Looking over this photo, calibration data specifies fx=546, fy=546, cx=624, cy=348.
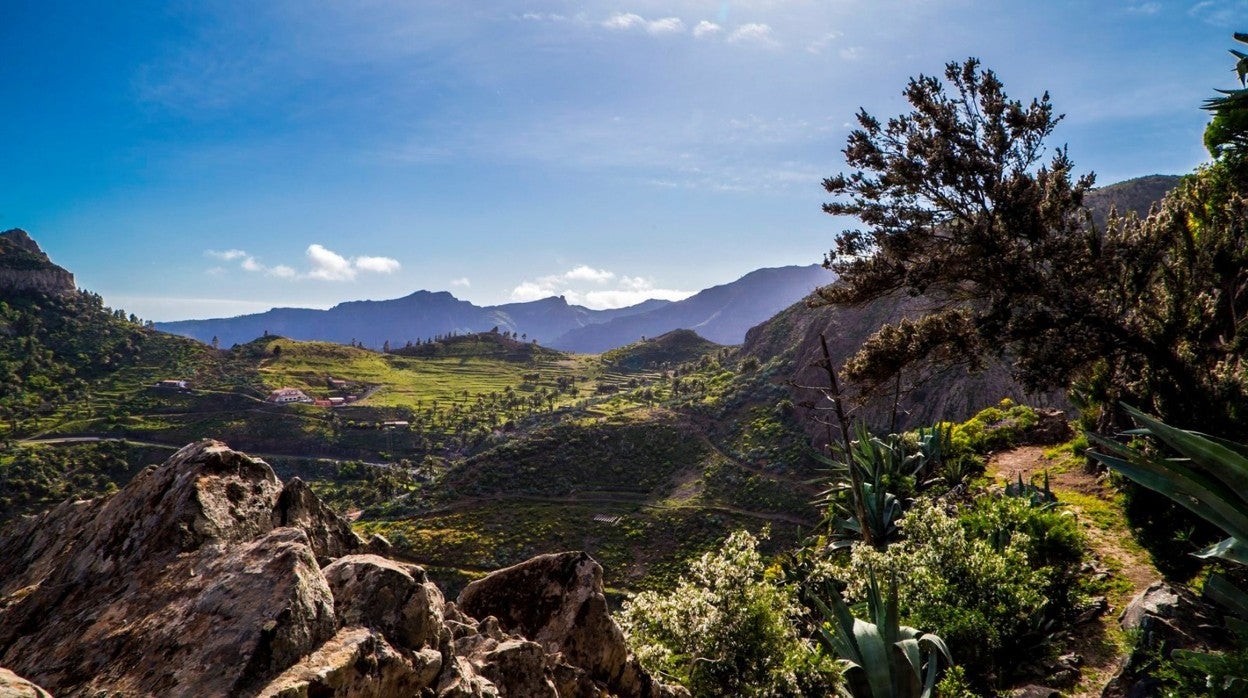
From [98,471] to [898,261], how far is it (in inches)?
5071

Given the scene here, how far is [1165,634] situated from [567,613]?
757 centimetres

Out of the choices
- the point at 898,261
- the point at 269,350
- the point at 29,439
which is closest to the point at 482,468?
the point at 898,261

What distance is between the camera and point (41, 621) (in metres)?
4.61

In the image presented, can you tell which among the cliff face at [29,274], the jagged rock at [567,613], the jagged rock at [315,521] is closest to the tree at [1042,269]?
the jagged rock at [567,613]

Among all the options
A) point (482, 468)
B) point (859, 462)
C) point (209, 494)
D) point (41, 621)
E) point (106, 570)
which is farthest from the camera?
point (482, 468)

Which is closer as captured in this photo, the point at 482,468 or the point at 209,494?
the point at 209,494

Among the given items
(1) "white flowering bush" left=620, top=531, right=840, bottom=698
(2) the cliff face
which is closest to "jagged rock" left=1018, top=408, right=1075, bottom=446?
(1) "white flowering bush" left=620, top=531, right=840, bottom=698

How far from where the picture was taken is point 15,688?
2820mm

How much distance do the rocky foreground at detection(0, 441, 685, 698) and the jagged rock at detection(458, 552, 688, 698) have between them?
33mm

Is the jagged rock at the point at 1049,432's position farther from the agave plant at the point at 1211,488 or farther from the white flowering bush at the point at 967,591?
the agave plant at the point at 1211,488

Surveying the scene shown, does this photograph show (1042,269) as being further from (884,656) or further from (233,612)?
(233,612)

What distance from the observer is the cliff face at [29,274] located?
16525 cm

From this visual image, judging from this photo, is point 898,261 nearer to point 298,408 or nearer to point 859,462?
point 859,462

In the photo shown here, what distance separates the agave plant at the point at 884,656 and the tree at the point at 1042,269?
5.64m
